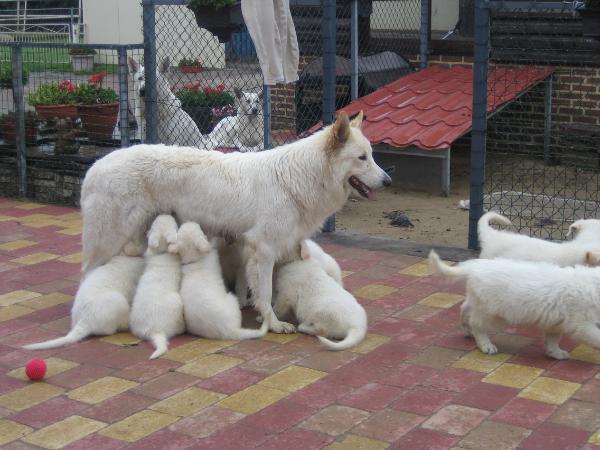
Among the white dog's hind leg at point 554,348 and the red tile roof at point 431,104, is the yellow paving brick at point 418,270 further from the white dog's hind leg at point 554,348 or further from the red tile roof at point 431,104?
the red tile roof at point 431,104

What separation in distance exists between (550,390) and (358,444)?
120 cm

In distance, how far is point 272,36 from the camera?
291 inches

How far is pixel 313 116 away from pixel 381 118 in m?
1.06

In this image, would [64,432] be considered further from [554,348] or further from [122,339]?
[554,348]

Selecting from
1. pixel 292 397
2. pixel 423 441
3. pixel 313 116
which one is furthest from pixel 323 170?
pixel 313 116

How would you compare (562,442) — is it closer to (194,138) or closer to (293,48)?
(293,48)

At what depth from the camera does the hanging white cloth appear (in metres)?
7.34

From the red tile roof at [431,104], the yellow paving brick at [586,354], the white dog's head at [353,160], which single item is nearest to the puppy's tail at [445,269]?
the white dog's head at [353,160]

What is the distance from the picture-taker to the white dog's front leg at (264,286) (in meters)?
5.55

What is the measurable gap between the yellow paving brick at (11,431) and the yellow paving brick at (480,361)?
230 cm

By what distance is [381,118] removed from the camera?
1020 centimetres

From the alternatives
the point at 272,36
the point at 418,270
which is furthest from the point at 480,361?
the point at 272,36

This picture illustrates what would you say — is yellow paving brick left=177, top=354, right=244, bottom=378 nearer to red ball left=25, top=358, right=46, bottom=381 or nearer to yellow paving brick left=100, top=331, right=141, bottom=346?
yellow paving brick left=100, top=331, right=141, bottom=346

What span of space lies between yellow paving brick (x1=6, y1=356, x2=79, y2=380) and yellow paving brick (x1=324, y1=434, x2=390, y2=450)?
1.76 m
